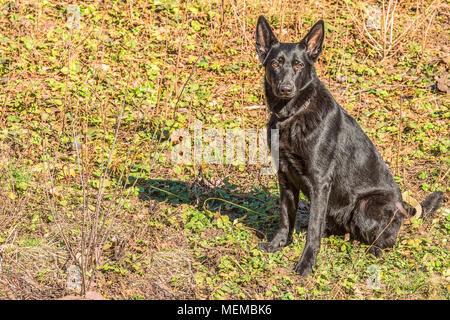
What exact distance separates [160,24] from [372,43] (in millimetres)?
3329

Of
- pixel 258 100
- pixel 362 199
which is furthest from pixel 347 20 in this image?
pixel 362 199

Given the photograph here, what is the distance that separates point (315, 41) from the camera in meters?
4.33

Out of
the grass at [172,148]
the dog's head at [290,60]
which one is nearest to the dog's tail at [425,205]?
the grass at [172,148]

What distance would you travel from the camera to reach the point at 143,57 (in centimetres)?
753

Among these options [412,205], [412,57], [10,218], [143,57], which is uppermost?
[412,57]

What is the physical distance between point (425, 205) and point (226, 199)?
1922 millimetres

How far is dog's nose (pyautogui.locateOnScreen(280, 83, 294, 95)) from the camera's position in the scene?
409 cm

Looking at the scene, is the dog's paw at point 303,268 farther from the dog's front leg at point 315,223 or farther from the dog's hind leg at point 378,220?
the dog's hind leg at point 378,220

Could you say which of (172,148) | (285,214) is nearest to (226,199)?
(285,214)

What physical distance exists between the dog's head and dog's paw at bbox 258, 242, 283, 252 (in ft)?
4.21

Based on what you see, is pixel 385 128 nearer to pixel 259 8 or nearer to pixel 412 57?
pixel 412 57

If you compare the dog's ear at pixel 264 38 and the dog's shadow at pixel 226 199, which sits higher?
the dog's ear at pixel 264 38

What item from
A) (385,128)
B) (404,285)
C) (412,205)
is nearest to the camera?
(404,285)

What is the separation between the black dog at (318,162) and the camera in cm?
418
